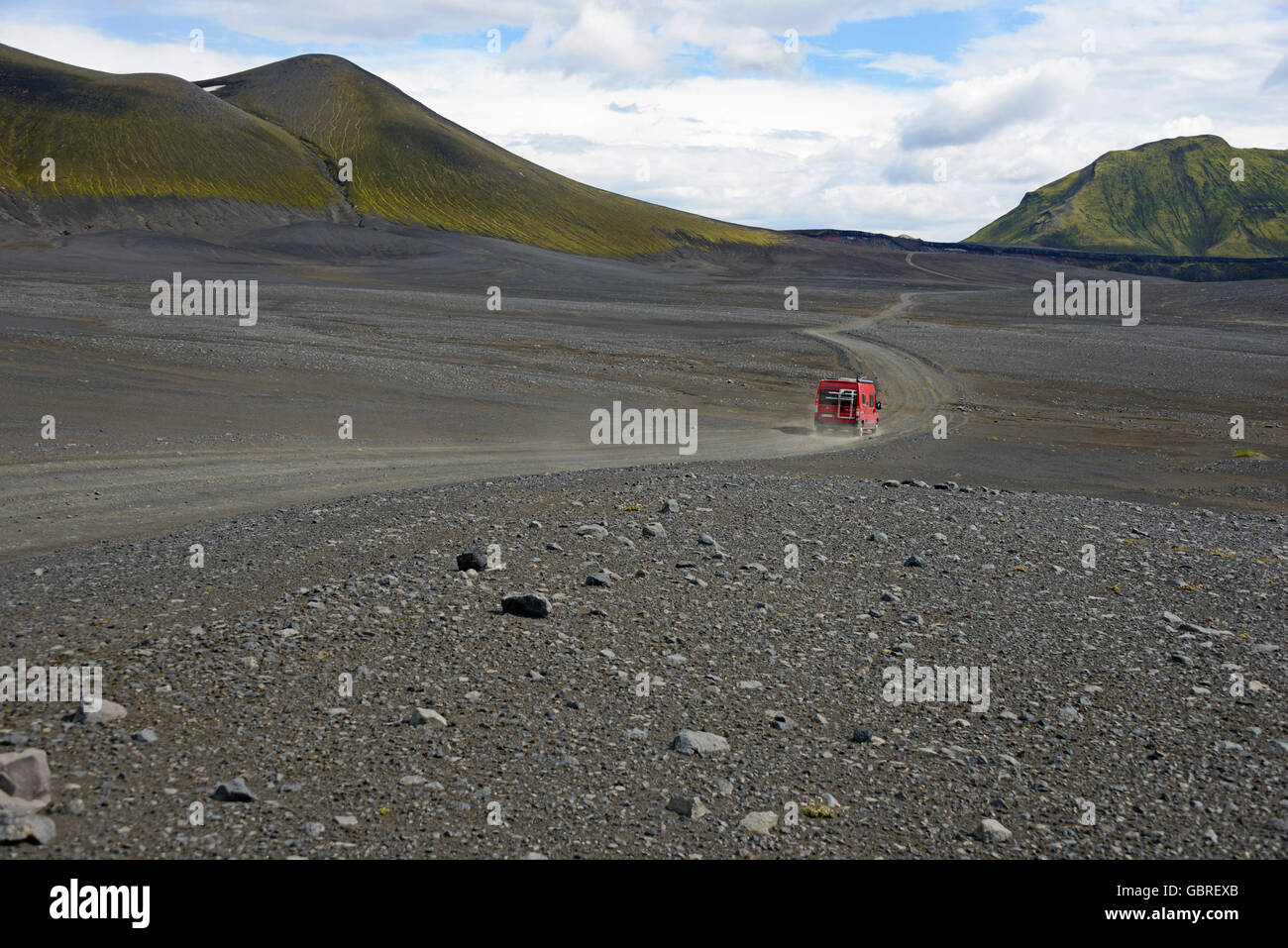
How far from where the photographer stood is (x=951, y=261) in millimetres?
163250

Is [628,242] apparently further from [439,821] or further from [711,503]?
[439,821]

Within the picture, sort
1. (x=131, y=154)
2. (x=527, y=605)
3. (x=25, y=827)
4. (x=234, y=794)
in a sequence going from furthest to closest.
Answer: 1. (x=131, y=154)
2. (x=527, y=605)
3. (x=234, y=794)
4. (x=25, y=827)

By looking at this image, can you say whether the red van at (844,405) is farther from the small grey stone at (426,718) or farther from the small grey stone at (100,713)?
the small grey stone at (100,713)

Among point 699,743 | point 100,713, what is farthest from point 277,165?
point 699,743

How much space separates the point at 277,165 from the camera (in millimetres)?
137875

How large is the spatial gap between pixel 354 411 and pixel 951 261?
500 ft

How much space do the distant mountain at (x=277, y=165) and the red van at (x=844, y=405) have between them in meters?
105

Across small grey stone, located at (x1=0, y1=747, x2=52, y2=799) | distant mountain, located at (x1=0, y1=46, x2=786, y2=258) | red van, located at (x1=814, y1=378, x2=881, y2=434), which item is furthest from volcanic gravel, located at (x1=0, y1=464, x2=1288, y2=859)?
distant mountain, located at (x1=0, y1=46, x2=786, y2=258)

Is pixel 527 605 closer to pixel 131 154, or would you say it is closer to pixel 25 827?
pixel 25 827

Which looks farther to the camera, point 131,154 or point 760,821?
point 131,154

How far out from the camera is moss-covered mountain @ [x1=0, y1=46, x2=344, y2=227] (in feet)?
371

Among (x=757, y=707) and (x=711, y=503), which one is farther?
(x=711, y=503)

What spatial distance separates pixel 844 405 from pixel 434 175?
137582 mm

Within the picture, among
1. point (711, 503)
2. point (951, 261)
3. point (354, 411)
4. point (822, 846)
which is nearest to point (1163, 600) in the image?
point (711, 503)
